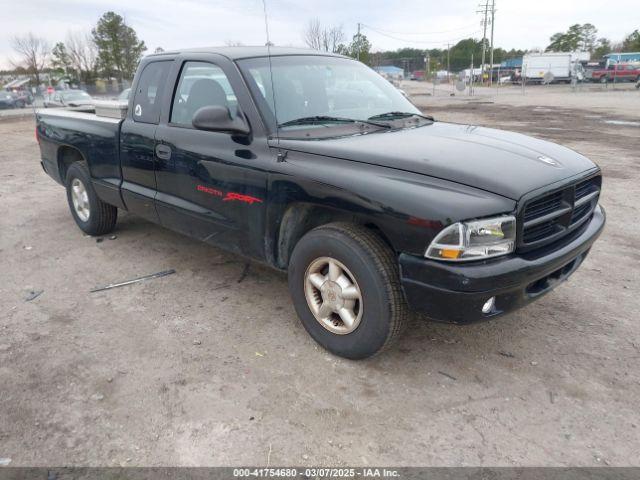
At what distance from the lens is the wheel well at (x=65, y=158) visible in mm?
5446

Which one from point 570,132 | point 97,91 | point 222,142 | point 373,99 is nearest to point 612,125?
point 570,132

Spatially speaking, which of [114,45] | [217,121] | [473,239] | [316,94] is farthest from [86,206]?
[114,45]

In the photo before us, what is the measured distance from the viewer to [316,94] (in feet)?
11.7

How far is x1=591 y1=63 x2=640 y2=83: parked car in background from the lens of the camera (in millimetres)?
45344

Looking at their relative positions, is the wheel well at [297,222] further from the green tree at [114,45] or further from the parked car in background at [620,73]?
the green tree at [114,45]

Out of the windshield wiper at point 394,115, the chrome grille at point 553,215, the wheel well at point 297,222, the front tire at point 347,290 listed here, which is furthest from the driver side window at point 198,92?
the chrome grille at point 553,215

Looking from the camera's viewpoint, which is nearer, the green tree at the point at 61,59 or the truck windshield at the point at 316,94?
the truck windshield at the point at 316,94

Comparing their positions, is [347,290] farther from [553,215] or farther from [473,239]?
[553,215]

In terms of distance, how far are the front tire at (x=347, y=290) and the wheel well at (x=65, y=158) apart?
3524 millimetres

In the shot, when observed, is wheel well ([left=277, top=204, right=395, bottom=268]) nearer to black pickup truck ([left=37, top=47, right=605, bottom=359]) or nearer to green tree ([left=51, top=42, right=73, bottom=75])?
black pickup truck ([left=37, top=47, right=605, bottom=359])

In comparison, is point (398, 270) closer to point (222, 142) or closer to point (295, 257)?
point (295, 257)

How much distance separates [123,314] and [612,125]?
1511 cm

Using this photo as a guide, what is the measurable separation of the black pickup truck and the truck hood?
1cm

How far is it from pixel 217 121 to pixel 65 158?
3.32 meters
